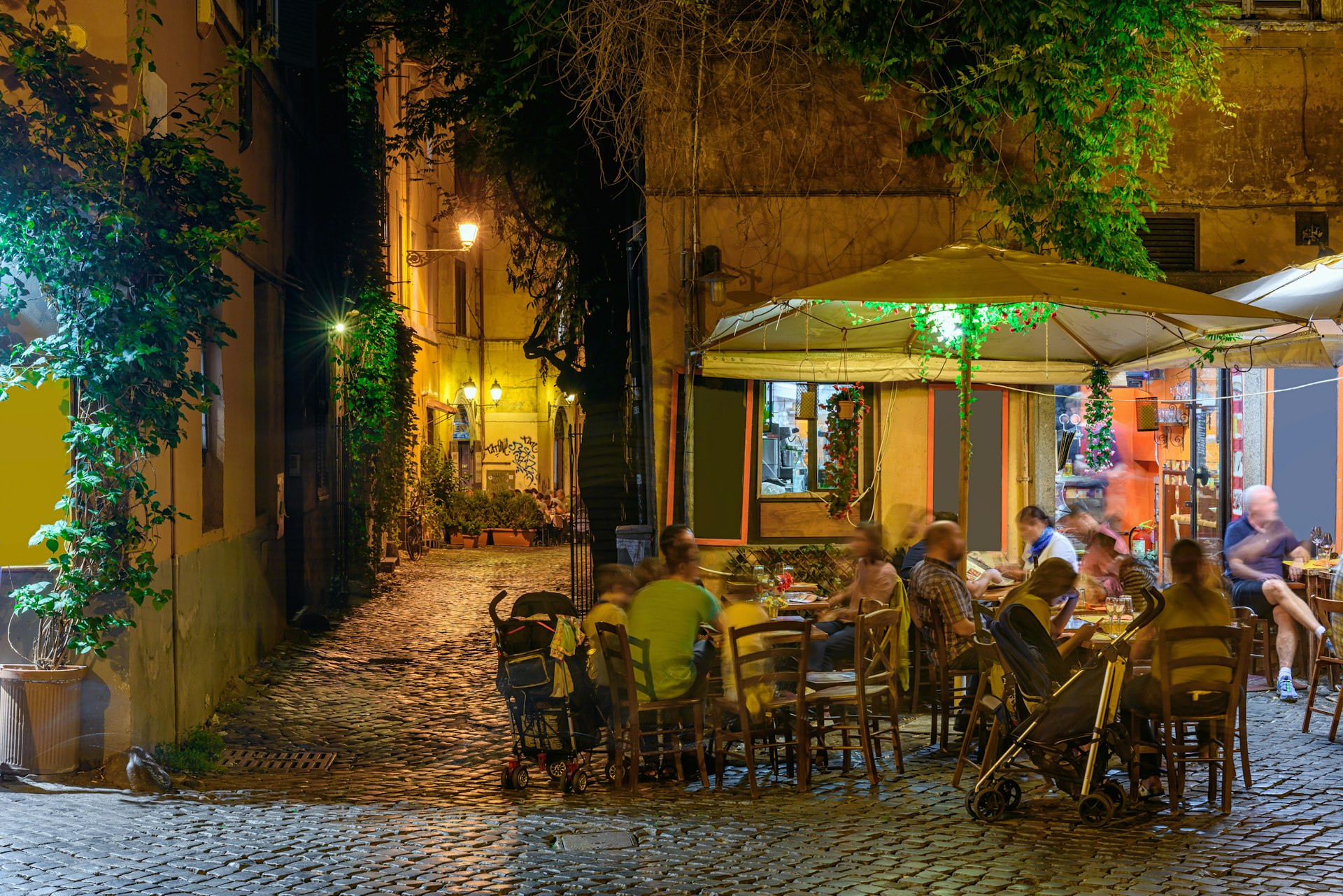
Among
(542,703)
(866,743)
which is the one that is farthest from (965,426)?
(542,703)

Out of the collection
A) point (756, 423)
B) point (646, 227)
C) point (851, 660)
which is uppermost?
point (646, 227)

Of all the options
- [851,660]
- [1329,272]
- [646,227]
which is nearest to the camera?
[851,660]

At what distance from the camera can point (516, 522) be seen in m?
26.9

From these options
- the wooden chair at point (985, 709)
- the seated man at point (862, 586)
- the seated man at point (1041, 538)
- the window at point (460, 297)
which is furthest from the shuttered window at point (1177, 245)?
the window at point (460, 297)

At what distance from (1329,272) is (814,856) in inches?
247

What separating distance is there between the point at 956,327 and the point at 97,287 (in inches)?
217

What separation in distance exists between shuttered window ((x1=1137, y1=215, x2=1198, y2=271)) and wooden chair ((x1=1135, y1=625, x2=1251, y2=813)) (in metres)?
6.30

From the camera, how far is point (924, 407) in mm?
11688

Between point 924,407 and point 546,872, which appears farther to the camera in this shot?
point 924,407

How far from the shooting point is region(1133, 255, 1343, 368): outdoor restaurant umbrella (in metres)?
8.96

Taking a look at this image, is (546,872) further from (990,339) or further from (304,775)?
(990,339)

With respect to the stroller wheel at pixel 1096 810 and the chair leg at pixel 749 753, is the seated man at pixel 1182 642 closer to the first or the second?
the stroller wheel at pixel 1096 810

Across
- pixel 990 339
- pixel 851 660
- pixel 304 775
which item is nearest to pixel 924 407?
pixel 990 339

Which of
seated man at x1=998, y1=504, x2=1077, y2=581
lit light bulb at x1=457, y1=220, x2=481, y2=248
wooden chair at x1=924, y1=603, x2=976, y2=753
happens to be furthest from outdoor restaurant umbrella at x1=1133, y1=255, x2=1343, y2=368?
lit light bulb at x1=457, y1=220, x2=481, y2=248
